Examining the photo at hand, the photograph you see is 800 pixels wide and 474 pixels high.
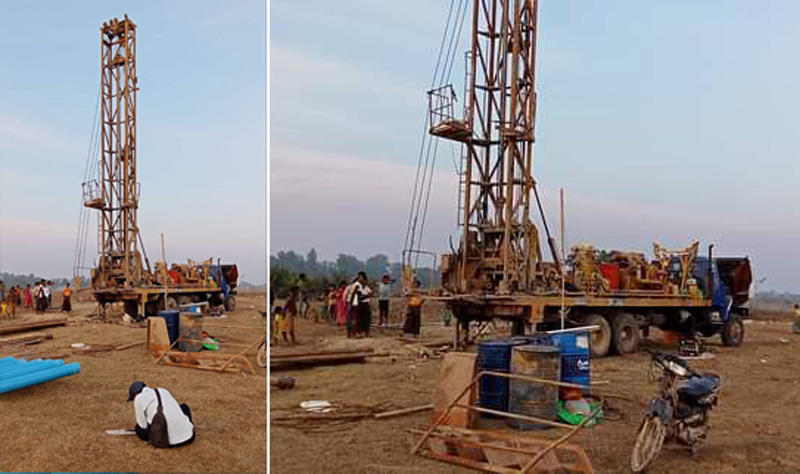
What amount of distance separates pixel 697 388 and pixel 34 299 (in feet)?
88.4

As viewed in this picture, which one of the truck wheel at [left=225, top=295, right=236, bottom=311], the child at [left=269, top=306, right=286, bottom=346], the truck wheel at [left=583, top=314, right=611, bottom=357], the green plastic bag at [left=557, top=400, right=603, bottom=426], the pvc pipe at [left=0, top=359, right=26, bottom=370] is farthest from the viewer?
the truck wheel at [left=225, top=295, right=236, bottom=311]

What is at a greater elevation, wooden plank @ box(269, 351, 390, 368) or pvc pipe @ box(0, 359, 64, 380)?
pvc pipe @ box(0, 359, 64, 380)

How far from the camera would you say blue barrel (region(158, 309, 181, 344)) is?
490 inches

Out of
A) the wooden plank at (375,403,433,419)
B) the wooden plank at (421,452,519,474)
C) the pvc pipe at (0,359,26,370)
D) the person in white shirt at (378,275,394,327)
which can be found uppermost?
the person in white shirt at (378,275,394,327)

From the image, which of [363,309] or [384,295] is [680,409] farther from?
[384,295]

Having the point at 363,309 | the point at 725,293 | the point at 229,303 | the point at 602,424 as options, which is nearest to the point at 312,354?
the point at 363,309

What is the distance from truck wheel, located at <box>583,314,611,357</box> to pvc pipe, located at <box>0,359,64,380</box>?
8.64m

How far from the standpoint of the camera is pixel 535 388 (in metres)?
6.43

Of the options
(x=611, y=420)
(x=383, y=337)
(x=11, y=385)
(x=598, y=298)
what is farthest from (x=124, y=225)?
(x=611, y=420)

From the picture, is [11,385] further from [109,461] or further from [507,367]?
[507,367]

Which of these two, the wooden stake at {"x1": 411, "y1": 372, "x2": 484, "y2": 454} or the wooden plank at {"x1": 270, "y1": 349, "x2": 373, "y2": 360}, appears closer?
the wooden stake at {"x1": 411, "y1": 372, "x2": 484, "y2": 454}

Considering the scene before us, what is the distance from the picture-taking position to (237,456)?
613 centimetres

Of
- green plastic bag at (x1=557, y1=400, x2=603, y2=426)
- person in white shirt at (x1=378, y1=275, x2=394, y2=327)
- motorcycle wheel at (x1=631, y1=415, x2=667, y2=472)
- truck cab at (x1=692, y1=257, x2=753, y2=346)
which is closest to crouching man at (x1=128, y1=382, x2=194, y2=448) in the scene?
green plastic bag at (x1=557, y1=400, x2=603, y2=426)

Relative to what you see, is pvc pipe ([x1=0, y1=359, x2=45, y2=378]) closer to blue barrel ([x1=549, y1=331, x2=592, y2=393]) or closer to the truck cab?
blue barrel ([x1=549, y1=331, x2=592, y2=393])
